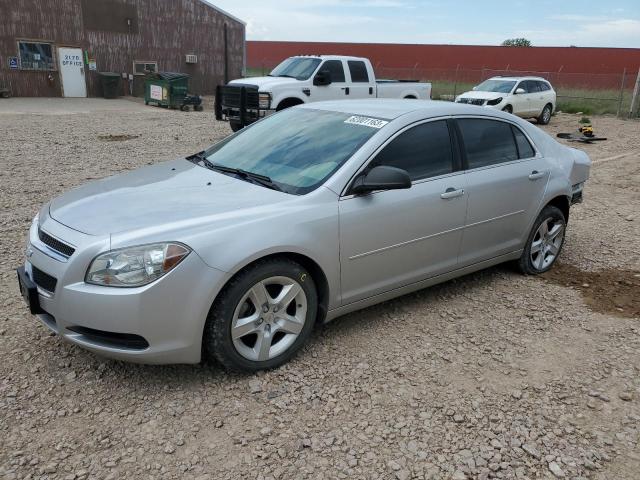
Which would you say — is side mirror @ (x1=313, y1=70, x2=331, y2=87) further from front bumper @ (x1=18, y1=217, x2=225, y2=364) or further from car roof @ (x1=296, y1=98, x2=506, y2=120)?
front bumper @ (x1=18, y1=217, x2=225, y2=364)

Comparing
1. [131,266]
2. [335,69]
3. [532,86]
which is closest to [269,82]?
[335,69]

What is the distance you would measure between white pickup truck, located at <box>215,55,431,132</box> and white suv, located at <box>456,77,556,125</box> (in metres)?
2.71

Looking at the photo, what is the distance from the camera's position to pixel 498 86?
17.8 m

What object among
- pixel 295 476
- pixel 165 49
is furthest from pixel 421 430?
pixel 165 49

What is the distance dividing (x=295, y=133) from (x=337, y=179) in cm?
78

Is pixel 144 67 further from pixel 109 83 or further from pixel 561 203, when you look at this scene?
pixel 561 203

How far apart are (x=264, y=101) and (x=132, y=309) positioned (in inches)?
399

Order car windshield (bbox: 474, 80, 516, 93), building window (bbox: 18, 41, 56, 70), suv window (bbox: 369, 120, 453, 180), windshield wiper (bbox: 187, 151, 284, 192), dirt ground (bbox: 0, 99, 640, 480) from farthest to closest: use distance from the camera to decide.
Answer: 1. building window (bbox: 18, 41, 56, 70)
2. car windshield (bbox: 474, 80, 516, 93)
3. suv window (bbox: 369, 120, 453, 180)
4. windshield wiper (bbox: 187, 151, 284, 192)
5. dirt ground (bbox: 0, 99, 640, 480)

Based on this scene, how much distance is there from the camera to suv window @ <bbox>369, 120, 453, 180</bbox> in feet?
12.3

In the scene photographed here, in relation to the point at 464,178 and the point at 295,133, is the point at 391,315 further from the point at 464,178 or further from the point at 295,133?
the point at 295,133

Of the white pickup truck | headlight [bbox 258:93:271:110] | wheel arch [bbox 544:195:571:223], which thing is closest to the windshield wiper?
wheel arch [bbox 544:195:571:223]

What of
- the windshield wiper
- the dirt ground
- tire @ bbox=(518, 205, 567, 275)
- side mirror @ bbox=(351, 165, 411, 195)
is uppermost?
side mirror @ bbox=(351, 165, 411, 195)

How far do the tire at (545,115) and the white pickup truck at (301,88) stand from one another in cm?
538

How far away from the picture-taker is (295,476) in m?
2.52
